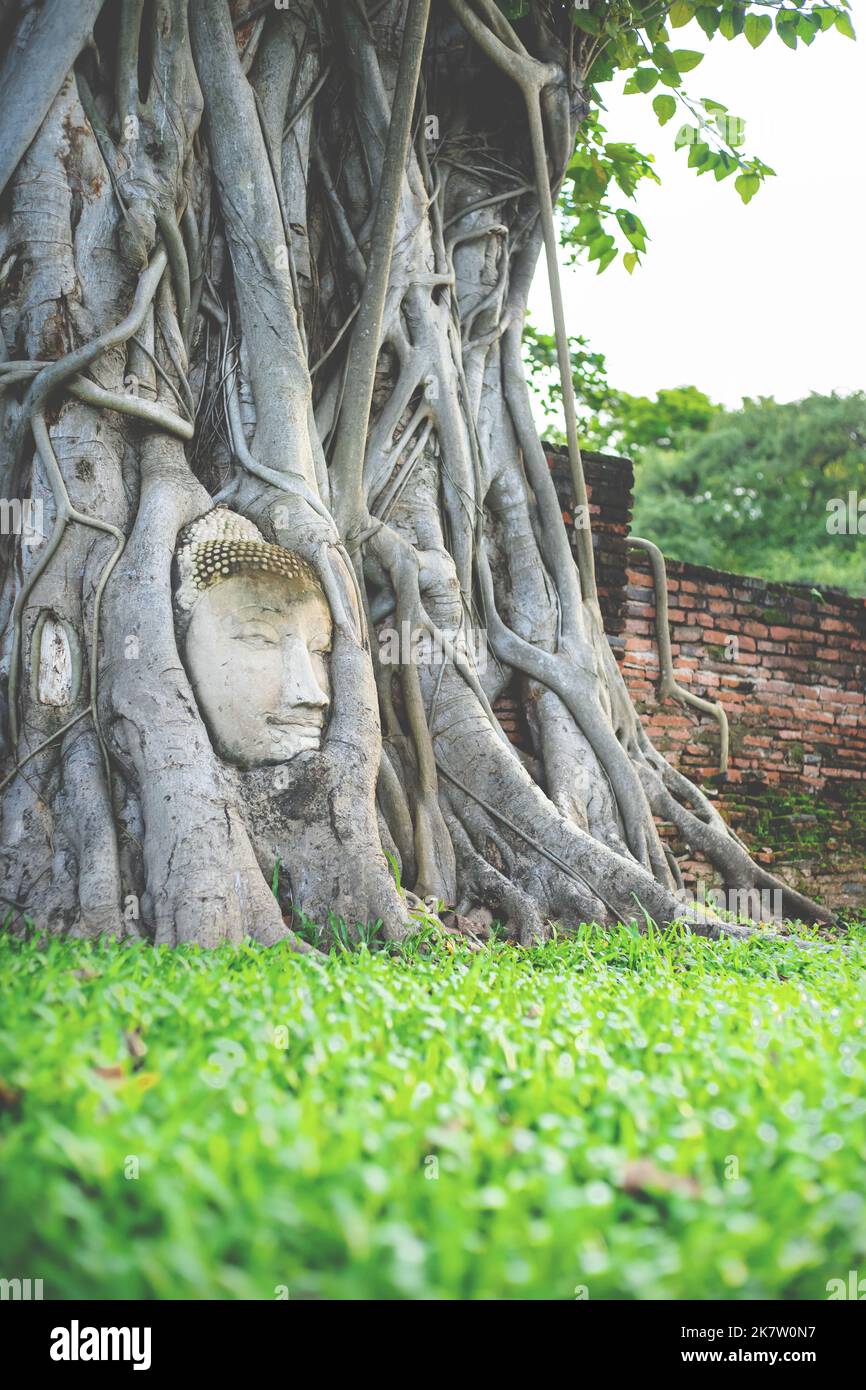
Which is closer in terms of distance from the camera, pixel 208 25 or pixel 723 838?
pixel 208 25

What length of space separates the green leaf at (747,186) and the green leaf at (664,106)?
0.45 meters

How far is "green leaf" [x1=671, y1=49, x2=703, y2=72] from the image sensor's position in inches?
207

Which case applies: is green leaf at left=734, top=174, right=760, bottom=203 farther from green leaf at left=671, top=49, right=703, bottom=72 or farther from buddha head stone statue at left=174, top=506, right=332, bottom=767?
buddha head stone statue at left=174, top=506, right=332, bottom=767

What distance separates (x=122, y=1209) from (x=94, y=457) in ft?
9.33

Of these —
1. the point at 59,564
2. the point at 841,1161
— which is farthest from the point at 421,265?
the point at 841,1161

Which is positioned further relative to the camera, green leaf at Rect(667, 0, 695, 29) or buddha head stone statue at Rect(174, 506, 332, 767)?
green leaf at Rect(667, 0, 695, 29)

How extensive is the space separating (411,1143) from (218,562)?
2.45m

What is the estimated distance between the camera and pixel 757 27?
4941 mm

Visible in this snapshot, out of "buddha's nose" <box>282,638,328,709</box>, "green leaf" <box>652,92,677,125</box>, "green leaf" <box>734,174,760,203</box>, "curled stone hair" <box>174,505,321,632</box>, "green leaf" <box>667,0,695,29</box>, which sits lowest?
"buddha's nose" <box>282,638,328,709</box>

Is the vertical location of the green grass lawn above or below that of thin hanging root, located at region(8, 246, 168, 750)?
below

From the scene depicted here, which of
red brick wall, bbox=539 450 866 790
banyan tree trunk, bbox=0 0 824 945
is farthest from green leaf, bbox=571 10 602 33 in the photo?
red brick wall, bbox=539 450 866 790

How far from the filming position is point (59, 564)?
11.7 feet

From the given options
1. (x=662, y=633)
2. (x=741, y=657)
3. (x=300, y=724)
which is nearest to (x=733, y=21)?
(x=662, y=633)

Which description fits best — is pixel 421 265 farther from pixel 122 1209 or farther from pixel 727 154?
pixel 122 1209
